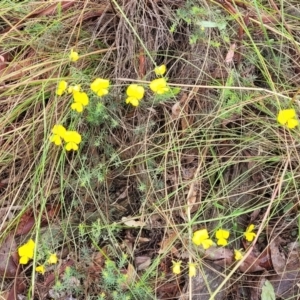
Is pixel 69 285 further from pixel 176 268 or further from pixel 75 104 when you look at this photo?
pixel 75 104

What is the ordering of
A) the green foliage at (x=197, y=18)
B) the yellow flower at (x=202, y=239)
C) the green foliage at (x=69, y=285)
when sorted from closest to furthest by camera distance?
the yellow flower at (x=202, y=239)
the green foliage at (x=69, y=285)
the green foliage at (x=197, y=18)

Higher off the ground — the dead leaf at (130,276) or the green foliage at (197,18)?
the green foliage at (197,18)

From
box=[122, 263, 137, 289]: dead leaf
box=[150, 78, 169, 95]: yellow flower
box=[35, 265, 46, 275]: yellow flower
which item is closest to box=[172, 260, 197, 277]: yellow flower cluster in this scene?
box=[122, 263, 137, 289]: dead leaf

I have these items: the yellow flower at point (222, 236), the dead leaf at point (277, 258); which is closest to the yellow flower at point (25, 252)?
the yellow flower at point (222, 236)

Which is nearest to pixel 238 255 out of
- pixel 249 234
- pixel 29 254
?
pixel 249 234

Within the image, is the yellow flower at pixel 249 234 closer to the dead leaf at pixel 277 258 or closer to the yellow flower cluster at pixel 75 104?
the dead leaf at pixel 277 258

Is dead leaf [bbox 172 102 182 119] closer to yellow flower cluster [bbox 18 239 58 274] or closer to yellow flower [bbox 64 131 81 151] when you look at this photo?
yellow flower [bbox 64 131 81 151]
